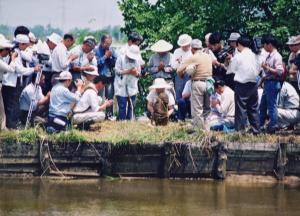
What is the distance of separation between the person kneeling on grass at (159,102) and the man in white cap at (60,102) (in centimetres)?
191

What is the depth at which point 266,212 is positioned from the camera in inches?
543

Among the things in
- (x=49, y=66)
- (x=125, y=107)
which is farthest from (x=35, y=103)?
(x=125, y=107)

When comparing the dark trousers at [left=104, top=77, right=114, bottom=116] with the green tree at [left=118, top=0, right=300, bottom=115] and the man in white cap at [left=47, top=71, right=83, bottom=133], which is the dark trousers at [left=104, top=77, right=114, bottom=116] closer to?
the man in white cap at [left=47, top=71, right=83, bottom=133]

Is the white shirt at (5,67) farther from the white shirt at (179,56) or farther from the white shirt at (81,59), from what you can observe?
the white shirt at (179,56)

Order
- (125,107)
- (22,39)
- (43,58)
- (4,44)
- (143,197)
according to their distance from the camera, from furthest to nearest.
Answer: (125,107), (43,58), (22,39), (4,44), (143,197)

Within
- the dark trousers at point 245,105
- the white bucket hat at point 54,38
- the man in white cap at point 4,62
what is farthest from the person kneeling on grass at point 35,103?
the dark trousers at point 245,105

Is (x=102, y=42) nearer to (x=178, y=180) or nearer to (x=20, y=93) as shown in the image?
(x=20, y=93)

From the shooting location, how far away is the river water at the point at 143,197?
45.1ft

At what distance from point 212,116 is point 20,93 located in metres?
4.01

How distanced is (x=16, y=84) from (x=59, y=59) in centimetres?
102

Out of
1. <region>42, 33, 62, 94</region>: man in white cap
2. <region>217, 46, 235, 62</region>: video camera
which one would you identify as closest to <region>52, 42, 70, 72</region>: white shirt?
<region>42, 33, 62, 94</region>: man in white cap

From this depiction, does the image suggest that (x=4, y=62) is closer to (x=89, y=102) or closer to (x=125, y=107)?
(x=89, y=102)

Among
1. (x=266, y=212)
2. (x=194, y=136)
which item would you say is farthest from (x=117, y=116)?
(x=266, y=212)

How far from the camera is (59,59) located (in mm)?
17422
